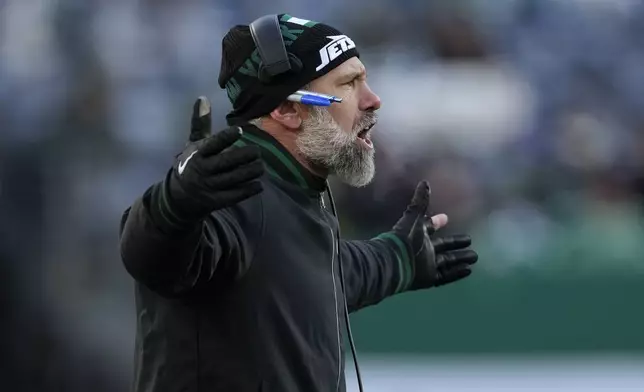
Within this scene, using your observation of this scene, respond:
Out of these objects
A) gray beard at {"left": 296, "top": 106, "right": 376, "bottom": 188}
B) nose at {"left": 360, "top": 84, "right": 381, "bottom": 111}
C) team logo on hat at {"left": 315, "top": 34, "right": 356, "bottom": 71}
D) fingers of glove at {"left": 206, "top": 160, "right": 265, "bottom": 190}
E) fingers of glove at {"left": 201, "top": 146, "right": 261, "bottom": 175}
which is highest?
team logo on hat at {"left": 315, "top": 34, "right": 356, "bottom": 71}

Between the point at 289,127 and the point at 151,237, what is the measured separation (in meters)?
0.56

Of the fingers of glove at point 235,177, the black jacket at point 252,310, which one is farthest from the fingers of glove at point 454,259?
the fingers of glove at point 235,177

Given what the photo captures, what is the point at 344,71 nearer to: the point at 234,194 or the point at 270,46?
the point at 270,46

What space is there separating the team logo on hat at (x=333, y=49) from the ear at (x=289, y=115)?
82 millimetres

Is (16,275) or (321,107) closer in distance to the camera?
(321,107)

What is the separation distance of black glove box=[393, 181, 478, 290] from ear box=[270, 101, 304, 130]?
1.65 ft

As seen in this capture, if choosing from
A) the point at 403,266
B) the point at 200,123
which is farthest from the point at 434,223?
the point at 200,123

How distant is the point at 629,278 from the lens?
4.34 meters

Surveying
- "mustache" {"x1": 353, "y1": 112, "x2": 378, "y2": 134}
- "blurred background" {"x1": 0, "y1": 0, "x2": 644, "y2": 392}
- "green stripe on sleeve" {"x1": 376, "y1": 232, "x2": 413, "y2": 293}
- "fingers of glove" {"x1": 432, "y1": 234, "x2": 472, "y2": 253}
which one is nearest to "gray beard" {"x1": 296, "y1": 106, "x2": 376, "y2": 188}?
"mustache" {"x1": 353, "y1": 112, "x2": 378, "y2": 134}

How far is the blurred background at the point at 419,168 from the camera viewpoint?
14.2 feet

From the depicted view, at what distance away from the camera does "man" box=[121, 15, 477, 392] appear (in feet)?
4.76

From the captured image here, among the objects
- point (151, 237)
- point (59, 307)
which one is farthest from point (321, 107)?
point (59, 307)

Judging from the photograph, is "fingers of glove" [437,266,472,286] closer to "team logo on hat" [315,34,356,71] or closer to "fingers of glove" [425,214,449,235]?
"fingers of glove" [425,214,449,235]

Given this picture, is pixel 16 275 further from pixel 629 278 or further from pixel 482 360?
pixel 629 278
